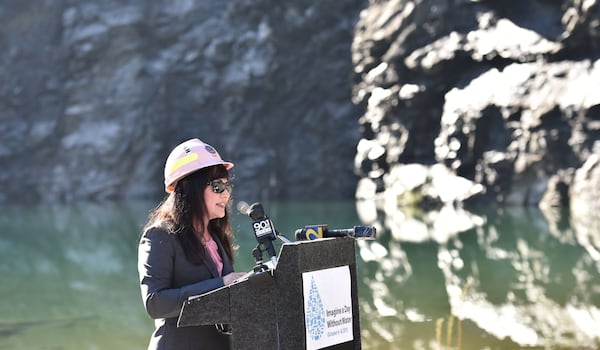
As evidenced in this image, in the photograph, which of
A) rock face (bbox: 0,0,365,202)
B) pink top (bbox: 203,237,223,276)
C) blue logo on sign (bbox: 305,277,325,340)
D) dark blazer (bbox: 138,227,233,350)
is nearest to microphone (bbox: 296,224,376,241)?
blue logo on sign (bbox: 305,277,325,340)

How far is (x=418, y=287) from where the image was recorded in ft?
39.7

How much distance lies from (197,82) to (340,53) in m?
9.04

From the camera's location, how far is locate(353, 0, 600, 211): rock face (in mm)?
29656

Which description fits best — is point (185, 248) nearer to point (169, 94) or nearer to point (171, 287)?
point (171, 287)

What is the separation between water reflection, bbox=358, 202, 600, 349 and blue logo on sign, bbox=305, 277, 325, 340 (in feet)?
1.88

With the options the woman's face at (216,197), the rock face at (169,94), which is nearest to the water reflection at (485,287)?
the woman's face at (216,197)

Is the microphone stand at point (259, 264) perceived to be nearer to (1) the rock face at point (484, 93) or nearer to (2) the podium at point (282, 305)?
(2) the podium at point (282, 305)

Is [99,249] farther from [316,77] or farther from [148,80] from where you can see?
[148,80]

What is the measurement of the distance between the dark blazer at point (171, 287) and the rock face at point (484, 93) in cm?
2665

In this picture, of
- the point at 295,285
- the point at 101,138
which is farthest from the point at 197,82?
the point at 295,285

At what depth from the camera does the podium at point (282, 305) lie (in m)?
2.57

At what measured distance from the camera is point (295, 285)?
256 centimetres

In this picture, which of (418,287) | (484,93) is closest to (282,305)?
(418,287)

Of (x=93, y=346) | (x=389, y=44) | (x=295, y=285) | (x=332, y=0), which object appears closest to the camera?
(x=295, y=285)
